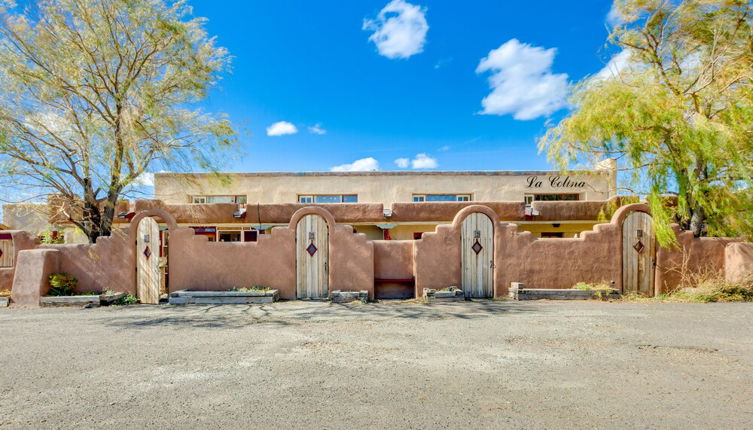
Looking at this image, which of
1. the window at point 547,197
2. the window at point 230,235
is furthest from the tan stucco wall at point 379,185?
the window at point 230,235

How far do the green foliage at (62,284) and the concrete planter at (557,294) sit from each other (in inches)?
488

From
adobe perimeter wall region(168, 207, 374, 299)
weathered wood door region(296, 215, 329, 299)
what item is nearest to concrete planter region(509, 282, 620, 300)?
adobe perimeter wall region(168, 207, 374, 299)

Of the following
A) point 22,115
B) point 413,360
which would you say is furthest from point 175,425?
point 22,115

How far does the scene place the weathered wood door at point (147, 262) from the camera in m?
10.8

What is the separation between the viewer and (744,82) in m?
10.9

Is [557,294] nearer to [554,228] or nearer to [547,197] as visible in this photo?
[554,228]

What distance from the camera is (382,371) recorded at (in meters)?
5.07

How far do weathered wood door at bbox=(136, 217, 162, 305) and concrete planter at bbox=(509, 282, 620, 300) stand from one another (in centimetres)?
1001

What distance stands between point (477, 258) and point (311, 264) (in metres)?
4.73

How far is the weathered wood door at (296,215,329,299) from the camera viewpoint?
36.0 ft

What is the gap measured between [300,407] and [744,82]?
1436cm

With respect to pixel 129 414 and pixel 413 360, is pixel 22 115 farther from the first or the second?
pixel 413 360

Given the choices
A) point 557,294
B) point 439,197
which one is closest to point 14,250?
point 557,294

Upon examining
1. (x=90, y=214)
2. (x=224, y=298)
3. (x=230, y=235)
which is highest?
(x=90, y=214)
